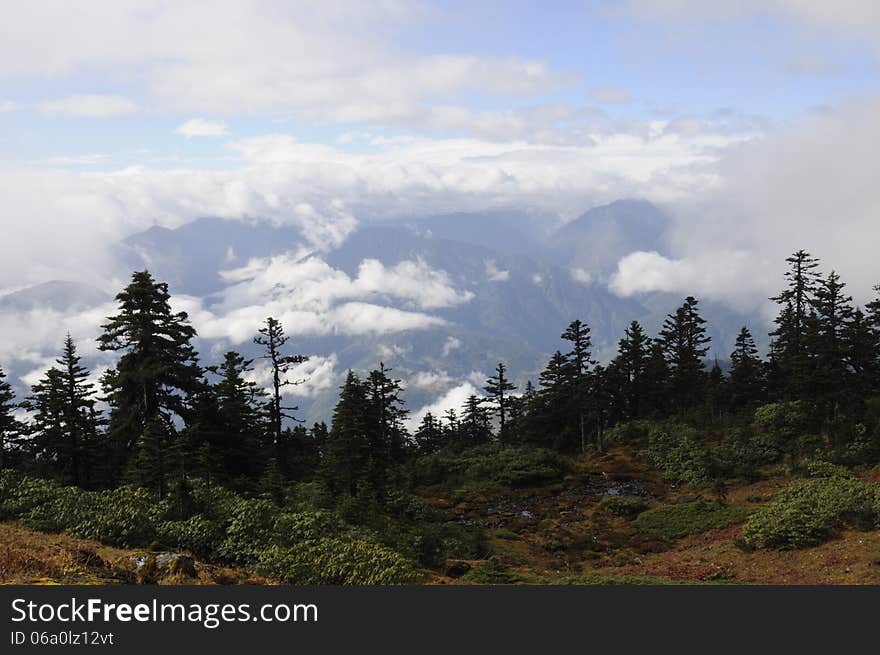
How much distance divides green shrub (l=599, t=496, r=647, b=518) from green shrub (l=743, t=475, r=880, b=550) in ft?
33.9

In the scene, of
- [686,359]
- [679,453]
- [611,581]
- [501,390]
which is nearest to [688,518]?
[679,453]

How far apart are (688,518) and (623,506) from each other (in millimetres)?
5287

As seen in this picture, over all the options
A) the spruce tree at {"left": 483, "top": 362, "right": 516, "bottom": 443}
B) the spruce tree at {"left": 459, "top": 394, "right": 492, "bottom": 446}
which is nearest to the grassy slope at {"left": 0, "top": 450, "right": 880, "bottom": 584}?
the spruce tree at {"left": 483, "top": 362, "right": 516, "bottom": 443}

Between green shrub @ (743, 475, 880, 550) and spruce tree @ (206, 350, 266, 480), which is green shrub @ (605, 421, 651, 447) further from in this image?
spruce tree @ (206, 350, 266, 480)

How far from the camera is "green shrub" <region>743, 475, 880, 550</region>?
21609 millimetres

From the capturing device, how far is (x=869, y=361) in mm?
50156

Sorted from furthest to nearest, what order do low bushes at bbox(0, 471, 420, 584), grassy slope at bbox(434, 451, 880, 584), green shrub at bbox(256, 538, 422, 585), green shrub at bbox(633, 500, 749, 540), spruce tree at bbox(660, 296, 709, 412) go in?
1. spruce tree at bbox(660, 296, 709, 412)
2. green shrub at bbox(633, 500, 749, 540)
3. grassy slope at bbox(434, 451, 880, 584)
4. low bushes at bbox(0, 471, 420, 584)
5. green shrub at bbox(256, 538, 422, 585)

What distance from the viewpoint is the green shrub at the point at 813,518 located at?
851 inches

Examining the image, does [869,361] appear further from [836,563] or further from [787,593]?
[787,593]

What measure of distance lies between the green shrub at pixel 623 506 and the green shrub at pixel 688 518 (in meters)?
1.26

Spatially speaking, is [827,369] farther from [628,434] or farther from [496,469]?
[496,469]

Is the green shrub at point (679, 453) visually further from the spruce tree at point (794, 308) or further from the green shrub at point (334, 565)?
the green shrub at point (334, 565)

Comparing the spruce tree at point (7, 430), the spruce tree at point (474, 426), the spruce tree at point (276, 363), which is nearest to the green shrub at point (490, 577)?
the spruce tree at point (276, 363)

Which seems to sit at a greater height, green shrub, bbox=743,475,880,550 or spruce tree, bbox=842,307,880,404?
spruce tree, bbox=842,307,880,404
